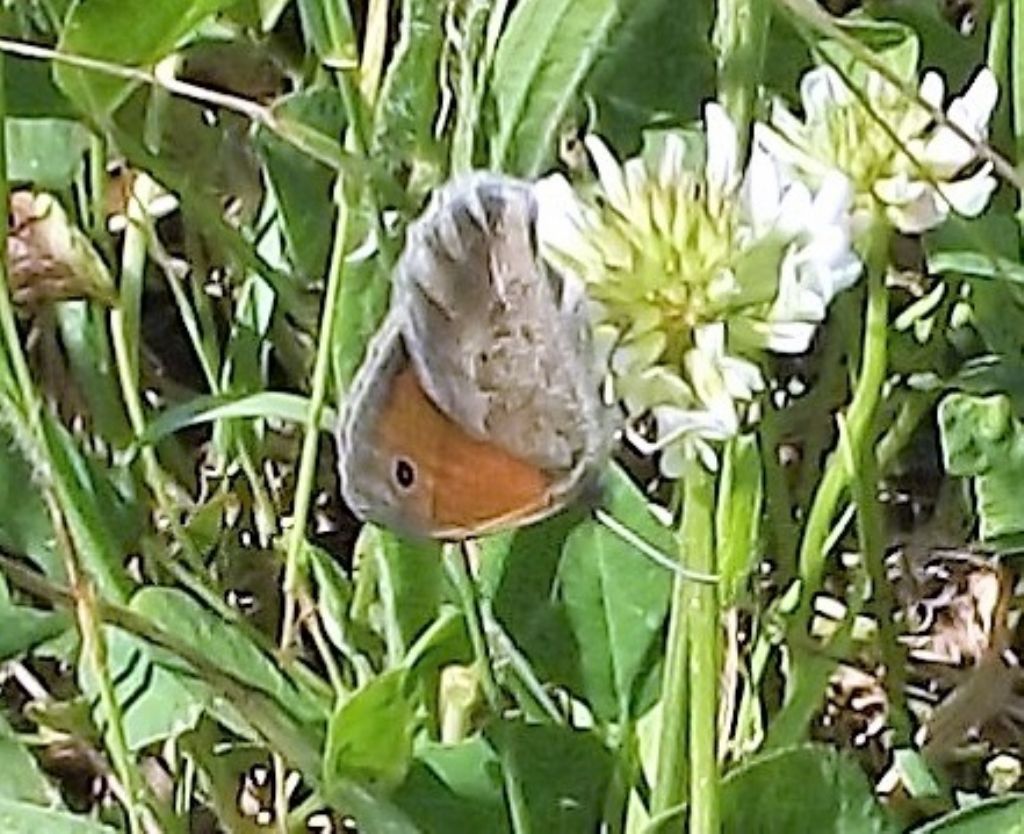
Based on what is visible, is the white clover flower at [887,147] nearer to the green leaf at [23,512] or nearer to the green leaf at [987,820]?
the green leaf at [987,820]

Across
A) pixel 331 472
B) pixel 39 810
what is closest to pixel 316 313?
pixel 331 472

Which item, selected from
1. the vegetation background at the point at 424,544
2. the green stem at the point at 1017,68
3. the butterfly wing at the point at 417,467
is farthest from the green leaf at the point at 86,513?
the green stem at the point at 1017,68

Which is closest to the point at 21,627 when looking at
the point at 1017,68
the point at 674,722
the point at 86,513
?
the point at 86,513

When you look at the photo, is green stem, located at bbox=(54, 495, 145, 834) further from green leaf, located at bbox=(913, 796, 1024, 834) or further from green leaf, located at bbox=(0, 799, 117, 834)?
green leaf, located at bbox=(913, 796, 1024, 834)

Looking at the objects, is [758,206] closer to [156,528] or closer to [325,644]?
[325,644]

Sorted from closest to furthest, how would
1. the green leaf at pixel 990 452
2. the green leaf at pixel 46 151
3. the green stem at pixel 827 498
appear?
the green stem at pixel 827 498 → the green leaf at pixel 990 452 → the green leaf at pixel 46 151

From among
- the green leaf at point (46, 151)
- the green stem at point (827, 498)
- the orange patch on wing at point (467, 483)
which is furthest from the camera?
the green leaf at point (46, 151)

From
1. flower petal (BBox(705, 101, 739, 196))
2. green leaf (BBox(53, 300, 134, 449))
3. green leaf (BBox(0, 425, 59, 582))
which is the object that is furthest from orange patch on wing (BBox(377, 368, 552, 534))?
green leaf (BBox(53, 300, 134, 449))
